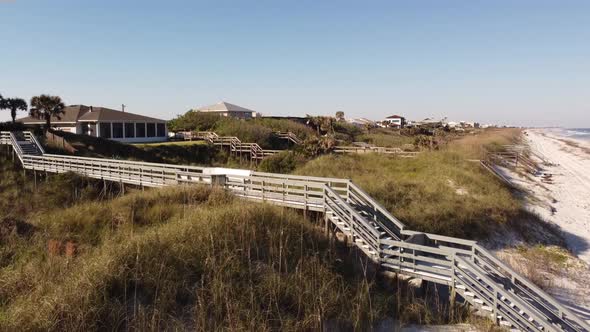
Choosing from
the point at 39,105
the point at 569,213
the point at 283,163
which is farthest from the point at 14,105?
the point at 569,213

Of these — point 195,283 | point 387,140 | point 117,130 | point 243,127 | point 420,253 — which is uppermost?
point 243,127

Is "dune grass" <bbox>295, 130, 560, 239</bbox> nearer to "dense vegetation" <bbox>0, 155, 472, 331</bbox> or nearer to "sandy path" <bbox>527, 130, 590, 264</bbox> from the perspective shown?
"sandy path" <bbox>527, 130, 590, 264</bbox>

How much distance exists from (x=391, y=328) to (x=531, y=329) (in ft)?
8.73

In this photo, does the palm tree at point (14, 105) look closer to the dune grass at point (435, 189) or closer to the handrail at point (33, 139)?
the handrail at point (33, 139)

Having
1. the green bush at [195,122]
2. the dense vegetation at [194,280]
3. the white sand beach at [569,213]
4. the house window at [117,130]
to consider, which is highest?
the green bush at [195,122]

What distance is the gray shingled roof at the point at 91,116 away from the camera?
37.6 meters

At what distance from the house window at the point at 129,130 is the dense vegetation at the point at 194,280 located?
31.2 m

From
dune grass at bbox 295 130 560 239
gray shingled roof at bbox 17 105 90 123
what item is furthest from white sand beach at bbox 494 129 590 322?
gray shingled roof at bbox 17 105 90 123

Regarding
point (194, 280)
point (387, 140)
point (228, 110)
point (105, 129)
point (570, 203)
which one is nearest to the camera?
point (194, 280)

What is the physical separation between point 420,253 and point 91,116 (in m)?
37.3

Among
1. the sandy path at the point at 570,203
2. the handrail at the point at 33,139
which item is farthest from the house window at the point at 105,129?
the sandy path at the point at 570,203

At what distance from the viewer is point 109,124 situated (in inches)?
1485

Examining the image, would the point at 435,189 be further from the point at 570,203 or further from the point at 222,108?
the point at 222,108

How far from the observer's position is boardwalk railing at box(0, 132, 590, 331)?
737 cm
